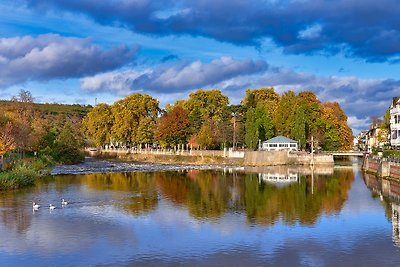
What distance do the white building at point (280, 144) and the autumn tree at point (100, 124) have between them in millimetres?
39919

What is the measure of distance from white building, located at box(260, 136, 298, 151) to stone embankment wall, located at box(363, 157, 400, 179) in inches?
733

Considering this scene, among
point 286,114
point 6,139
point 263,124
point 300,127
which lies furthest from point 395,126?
point 6,139

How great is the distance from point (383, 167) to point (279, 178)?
487 inches

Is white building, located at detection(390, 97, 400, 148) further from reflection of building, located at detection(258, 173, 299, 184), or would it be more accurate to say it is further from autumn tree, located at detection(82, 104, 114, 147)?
autumn tree, located at detection(82, 104, 114, 147)

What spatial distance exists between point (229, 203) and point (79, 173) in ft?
112

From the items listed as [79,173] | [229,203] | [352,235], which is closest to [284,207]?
[229,203]

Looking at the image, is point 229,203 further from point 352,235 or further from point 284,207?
point 352,235

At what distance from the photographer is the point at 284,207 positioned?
3828 centimetres

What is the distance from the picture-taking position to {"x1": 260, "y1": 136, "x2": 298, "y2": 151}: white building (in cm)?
8975

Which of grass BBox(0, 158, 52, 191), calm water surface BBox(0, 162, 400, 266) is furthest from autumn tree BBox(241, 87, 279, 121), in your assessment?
grass BBox(0, 158, 52, 191)

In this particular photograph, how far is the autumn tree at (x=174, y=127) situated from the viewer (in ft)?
324

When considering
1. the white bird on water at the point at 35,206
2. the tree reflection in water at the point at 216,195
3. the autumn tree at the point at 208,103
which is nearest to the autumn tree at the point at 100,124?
the autumn tree at the point at 208,103

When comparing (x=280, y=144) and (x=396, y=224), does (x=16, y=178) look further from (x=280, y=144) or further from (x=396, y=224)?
(x=280, y=144)

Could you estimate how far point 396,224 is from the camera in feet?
105
